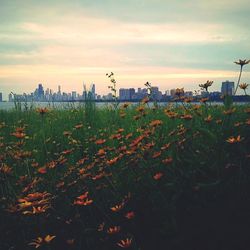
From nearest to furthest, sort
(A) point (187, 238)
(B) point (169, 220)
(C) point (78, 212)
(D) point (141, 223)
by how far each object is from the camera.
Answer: (A) point (187, 238) < (B) point (169, 220) < (D) point (141, 223) < (C) point (78, 212)

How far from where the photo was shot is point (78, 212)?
2551 millimetres

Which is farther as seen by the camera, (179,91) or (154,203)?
(179,91)

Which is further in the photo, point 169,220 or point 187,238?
point 169,220

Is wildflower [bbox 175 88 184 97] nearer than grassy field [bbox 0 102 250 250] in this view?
No

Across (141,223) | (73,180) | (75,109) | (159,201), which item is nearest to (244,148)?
(159,201)

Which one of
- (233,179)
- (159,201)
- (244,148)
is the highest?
(244,148)

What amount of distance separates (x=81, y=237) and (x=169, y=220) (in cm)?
55

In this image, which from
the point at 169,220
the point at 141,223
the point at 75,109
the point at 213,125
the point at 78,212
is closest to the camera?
the point at 169,220

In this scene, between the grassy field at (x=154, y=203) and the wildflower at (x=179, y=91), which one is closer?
the grassy field at (x=154, y=203)

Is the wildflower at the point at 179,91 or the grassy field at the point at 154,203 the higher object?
the wildflower at the point at 179,91

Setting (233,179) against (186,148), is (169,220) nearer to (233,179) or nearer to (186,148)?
(233,179)

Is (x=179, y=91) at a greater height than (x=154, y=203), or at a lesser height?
greater

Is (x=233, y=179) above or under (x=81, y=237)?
above

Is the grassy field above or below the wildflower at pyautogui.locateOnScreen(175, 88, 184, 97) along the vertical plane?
below
